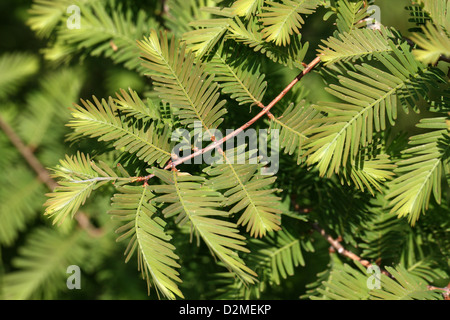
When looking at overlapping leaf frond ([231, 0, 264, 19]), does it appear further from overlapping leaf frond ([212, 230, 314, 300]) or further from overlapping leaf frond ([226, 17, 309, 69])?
overlapping leaf frond ([212, 230, 314, 300])

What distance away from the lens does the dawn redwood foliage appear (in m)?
0.42

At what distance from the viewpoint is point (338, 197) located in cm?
55

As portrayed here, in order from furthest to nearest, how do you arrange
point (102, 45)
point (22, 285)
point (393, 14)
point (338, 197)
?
point (393, 14) → point (22, 285) → point (102, 45) → point (338, 197)

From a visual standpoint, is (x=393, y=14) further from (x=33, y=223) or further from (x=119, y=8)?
(x=33, y=223)

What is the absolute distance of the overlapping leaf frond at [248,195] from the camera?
423 millimetres

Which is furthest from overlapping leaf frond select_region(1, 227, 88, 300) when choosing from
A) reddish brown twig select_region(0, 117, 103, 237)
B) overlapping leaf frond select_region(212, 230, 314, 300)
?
overlapping leaf frond select_region(212, 230, 314, 300)

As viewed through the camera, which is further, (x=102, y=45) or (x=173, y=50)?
(x=102, y=45)

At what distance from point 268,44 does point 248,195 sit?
7.7 inches

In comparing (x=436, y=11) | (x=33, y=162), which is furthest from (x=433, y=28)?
(x=33, y=162)

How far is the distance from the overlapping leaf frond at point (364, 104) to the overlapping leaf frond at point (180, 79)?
0.13m

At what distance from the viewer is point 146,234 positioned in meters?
0.42

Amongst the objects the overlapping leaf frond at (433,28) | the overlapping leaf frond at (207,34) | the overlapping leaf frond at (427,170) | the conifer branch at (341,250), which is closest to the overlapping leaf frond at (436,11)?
the overlapping leaf frond at (433,28)

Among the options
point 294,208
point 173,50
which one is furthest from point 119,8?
point 294,208

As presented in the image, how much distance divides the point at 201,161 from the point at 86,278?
551 millimetres
